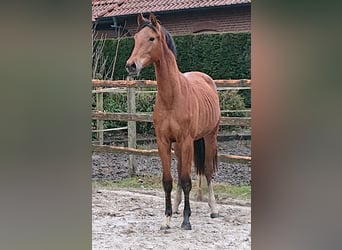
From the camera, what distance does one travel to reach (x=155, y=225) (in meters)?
2.85

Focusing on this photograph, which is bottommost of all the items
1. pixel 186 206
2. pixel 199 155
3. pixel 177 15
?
pixel 186 206

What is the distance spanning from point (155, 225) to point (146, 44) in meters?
0.96

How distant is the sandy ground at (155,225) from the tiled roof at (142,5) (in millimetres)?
3628

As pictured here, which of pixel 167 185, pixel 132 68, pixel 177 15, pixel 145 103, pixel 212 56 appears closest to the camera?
pixel 132 68

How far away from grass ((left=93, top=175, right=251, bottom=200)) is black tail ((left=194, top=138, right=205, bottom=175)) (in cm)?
23

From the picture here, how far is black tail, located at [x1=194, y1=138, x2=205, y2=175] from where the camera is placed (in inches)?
126

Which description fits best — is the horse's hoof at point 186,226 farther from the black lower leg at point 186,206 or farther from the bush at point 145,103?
the bush at point 145,103

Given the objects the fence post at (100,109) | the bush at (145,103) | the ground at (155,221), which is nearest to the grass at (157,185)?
the ground at (155,221)

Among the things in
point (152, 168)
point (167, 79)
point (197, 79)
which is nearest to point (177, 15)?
point (152, 168)

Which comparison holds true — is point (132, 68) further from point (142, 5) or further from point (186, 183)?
point (142, 5)

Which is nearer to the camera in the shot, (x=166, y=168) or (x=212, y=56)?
(x=166, y=168)

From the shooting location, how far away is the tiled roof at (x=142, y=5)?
21.8ft

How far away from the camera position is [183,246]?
8.20ft

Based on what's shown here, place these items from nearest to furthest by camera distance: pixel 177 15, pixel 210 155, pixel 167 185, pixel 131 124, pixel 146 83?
pixel 167 185
pixel 210 155
pixel 146 83
pixel 131 124
pixel 177 15
